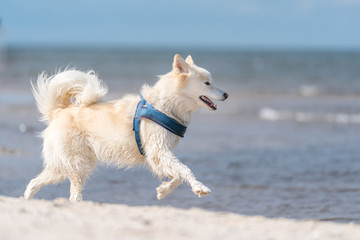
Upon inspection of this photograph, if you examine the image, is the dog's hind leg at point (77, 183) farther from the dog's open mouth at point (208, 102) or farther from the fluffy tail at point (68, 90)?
the dog's open mouth at point (208, 102)

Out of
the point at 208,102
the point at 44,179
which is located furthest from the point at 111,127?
the point at 208,102

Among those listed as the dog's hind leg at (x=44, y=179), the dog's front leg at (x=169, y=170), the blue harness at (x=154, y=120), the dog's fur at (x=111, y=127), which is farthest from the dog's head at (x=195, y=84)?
the dog's hind leg at (x=44, y=179)

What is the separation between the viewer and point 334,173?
841 cm

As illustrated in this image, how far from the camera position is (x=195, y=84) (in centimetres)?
522

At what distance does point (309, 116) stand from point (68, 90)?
36.2 ft

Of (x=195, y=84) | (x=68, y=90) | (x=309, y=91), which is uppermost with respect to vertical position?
(x=309, y=91)

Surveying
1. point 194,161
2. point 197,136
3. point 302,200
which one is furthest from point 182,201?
point 197,136

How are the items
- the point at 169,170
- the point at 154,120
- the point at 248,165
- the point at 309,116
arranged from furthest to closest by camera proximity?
the point at 309,116, the point at 248,165, the point at 154,120, the point at 169,170

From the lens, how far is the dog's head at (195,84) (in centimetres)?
520

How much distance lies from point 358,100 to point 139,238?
17896 millimetres

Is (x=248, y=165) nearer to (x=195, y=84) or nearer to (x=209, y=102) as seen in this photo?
(x=209, y=102)

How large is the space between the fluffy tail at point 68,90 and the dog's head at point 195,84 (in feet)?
2.94

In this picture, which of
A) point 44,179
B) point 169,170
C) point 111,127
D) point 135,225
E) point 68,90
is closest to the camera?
point 135,225

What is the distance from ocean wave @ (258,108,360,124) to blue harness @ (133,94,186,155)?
10.0 metres
